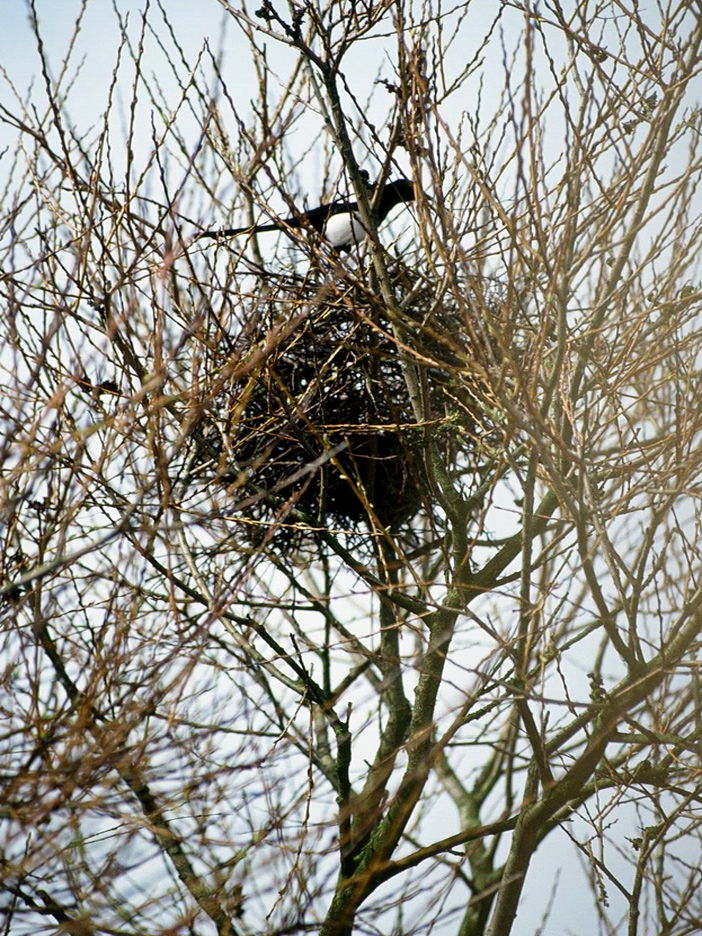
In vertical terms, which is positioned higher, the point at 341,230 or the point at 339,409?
the point at 341,230

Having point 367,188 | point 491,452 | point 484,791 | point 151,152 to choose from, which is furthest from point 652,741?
point 484,791

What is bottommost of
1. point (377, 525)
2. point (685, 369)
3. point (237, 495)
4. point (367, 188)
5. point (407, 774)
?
point (407, 774)

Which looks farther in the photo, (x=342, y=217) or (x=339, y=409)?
(x=342, y=217)

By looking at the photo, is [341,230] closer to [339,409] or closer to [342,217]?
[342,217]

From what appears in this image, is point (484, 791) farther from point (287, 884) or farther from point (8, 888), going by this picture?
point (8, 888)

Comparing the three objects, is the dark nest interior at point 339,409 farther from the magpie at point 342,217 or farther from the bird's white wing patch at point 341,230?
the bird's white wing patch at point 341,230

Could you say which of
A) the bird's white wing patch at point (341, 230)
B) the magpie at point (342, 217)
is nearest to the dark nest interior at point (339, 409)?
the magpie at point (342, 217)

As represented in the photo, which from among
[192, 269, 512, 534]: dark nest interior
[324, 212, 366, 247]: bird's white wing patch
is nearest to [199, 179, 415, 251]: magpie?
[324, 212, 366, 247]: bird's white wing patch

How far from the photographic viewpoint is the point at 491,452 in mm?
2939

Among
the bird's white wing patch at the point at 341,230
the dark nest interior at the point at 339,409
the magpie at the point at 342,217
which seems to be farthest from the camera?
the bird's white wing patch at the point at 341,230

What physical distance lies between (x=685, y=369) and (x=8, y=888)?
7.33 ft

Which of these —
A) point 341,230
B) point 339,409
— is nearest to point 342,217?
point 341,230

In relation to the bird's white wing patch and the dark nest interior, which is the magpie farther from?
the dark nest interior

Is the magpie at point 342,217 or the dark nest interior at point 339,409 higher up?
the magpie at point 342,217
